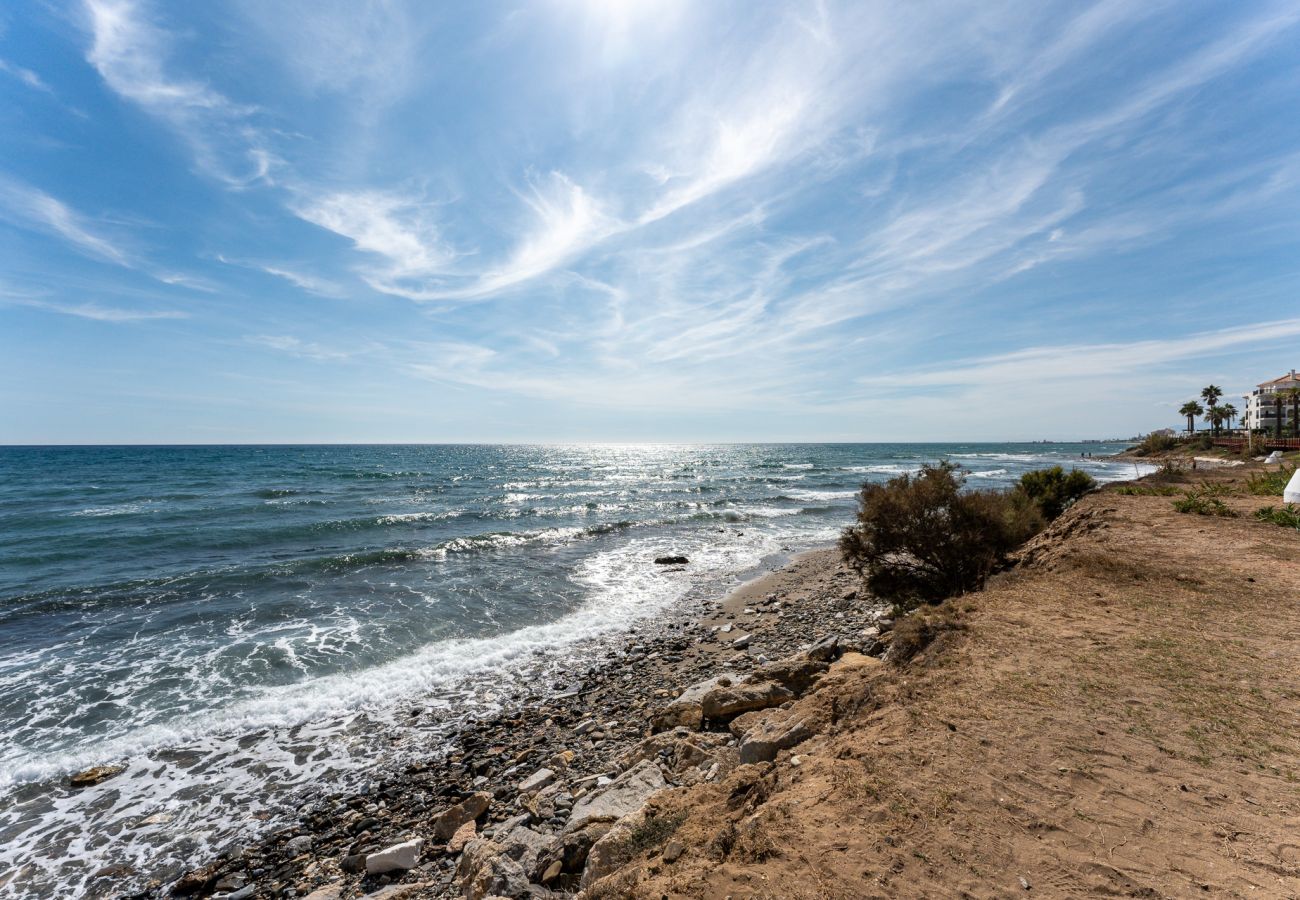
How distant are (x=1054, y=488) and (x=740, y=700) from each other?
19532 mm

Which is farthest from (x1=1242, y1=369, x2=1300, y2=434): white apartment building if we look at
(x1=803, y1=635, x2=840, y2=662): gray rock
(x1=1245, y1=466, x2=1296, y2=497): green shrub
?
(x1=803, y1=635, x2=840, y2=662): gray rock

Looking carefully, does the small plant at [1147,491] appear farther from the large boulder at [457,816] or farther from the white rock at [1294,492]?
the large boulder at [457,816]

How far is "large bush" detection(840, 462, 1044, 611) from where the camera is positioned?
37.1 feet

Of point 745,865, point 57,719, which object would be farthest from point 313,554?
point 745,865

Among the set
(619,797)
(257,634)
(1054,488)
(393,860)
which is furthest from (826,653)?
(1054,488)

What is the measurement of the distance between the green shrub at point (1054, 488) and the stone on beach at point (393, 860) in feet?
70.0

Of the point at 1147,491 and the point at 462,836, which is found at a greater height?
the point at 1147,491

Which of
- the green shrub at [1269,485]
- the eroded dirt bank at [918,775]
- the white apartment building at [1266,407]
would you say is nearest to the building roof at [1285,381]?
the white apartment building at [1266,407]

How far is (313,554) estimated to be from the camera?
22203mm

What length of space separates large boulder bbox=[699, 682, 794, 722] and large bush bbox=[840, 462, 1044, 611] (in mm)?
5048

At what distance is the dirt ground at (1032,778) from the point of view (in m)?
3.42

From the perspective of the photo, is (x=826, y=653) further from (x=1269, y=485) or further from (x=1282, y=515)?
(x=1269, y=485)

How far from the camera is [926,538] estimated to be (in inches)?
448

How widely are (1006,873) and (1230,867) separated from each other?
1.37 m
